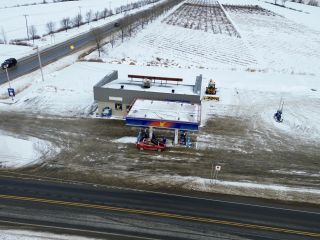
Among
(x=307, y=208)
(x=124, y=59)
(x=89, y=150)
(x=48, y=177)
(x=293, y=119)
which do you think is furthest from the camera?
(x=124, y=59)

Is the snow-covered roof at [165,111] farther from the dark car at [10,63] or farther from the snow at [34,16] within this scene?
the snow at [34,16]

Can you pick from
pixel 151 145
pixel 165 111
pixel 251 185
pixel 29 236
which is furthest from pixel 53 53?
pixel 251 185

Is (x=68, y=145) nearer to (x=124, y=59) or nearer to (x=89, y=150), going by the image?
(x=89, y=150)

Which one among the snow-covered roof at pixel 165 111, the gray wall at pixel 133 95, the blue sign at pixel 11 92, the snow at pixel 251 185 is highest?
the gray wall at pixel 133 95

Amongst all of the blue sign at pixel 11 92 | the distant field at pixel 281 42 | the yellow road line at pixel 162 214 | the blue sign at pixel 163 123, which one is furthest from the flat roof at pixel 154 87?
the distant field at pixel 281 42

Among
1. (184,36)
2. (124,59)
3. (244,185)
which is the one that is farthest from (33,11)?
(244,185)

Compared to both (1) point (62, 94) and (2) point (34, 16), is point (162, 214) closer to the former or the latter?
(1) point (62, 94)
